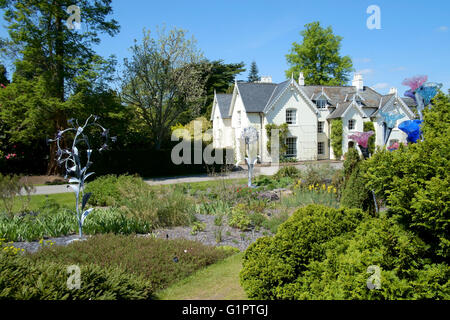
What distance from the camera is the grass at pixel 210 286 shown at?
436cm

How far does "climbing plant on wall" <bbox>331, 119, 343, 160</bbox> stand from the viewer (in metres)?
30.2

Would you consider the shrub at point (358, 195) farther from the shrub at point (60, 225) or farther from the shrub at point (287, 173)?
the shrub at point (287, 173)

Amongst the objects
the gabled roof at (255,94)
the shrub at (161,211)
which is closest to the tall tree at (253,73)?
the gabled roof at (255,94)

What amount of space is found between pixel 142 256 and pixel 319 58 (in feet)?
132

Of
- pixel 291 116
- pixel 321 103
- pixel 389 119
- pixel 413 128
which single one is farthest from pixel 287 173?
pixel 321 103

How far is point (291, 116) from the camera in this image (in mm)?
29344

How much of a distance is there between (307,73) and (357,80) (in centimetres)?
707

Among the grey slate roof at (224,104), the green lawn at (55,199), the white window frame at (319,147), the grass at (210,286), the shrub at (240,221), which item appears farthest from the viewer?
the grey slate roof at (224,104)

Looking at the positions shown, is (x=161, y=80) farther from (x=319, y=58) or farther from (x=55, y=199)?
(x=319, y=58)

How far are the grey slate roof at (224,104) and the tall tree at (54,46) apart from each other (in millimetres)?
14353

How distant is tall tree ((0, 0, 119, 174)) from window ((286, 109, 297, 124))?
16.4m

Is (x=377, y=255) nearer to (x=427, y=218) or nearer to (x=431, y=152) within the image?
(x=427, y=218)

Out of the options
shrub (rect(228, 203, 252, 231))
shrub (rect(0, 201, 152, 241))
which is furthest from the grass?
shrub (rect(0, 201, 152, 241))
